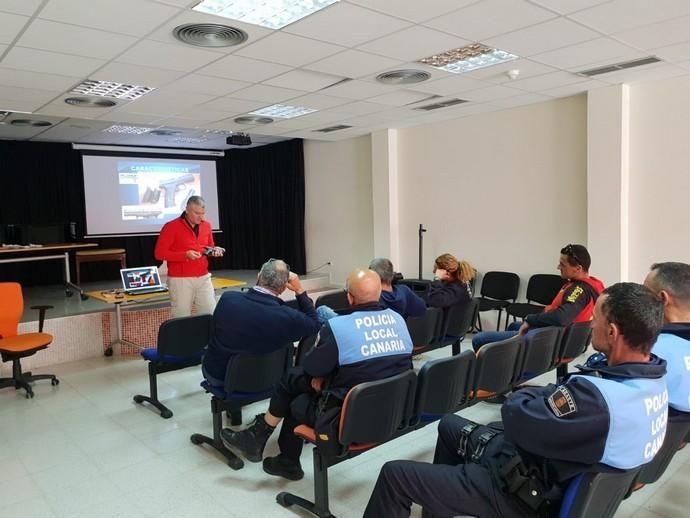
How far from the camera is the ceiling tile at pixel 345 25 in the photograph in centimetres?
297

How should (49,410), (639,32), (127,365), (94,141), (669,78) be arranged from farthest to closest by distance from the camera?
(94,141) < (127,365) < (669,78) < (49,410) < (639,32)

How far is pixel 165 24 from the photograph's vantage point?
10.0 feet

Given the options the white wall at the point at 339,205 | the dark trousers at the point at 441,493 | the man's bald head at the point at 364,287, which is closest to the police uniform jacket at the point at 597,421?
the dark trousers at the point at 441,493

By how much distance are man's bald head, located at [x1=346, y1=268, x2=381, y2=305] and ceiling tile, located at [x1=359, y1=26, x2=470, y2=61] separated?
1772mm

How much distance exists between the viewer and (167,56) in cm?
365

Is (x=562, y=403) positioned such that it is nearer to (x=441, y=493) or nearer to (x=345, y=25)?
(x=441, y=493)

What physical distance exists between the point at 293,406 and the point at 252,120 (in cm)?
459

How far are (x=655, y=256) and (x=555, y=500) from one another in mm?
4215

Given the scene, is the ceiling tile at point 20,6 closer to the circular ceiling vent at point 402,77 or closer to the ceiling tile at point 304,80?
the ceiling tile at point 304,80

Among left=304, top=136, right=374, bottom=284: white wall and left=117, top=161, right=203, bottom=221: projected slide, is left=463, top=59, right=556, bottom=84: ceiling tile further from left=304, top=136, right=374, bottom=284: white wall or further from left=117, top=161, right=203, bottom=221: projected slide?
left=117, top=161, right=203, bottom=221: projected slide

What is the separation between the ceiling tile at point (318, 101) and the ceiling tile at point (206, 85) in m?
0.73

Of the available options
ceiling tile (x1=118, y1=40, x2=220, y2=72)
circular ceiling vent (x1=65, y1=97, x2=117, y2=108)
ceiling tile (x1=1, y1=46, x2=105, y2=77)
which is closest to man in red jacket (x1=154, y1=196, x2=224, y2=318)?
ceiling tile (x1=118, y1=40, x2=220, y2=72)

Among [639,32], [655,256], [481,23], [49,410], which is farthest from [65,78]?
[655,256]

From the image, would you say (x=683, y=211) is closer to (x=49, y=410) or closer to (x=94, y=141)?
(x=49, y=410)
